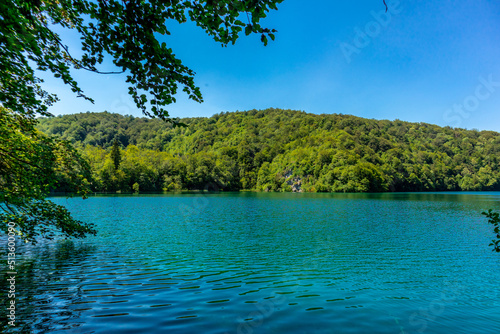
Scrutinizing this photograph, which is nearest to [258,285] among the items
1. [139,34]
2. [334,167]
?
[139,34]

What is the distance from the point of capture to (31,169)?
13.0 meters

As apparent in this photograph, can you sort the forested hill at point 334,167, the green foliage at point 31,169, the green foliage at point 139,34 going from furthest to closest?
the forested hill at point 334,167 → the green foliage at point 31,169 → the green foliage at point 139,34

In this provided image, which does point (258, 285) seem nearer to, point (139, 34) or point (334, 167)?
point (139, 34)

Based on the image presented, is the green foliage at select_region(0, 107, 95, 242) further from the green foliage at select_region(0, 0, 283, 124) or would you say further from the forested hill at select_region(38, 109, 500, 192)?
the forested hill at select_region(38, 109, 500, 192)

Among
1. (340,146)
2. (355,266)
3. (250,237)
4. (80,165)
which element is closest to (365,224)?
(250,237)

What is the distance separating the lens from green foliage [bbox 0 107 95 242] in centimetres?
1223

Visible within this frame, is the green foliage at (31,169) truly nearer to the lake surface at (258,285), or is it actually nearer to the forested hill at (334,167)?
the lake surface at (258,285)

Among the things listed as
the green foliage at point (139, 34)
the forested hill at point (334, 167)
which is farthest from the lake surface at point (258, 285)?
the forested hill at point (334, 167)

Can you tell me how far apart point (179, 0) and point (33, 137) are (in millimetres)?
11379

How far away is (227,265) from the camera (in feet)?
51.4

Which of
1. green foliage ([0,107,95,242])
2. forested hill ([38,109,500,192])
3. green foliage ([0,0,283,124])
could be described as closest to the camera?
green foliage ([0,0,283,124])

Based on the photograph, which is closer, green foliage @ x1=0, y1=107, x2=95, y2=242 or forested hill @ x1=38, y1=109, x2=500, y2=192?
green foliage @ x1=0, y1=107, x2=95, y2=242

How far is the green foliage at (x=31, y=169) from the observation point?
40.1 feet

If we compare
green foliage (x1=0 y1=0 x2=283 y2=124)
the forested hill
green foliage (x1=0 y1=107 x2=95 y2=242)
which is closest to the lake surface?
green foliage (x1=0 y1=107 x2=95 y2=242)
